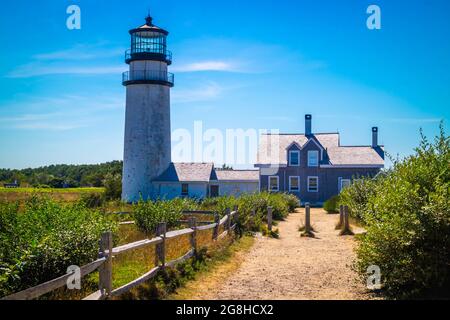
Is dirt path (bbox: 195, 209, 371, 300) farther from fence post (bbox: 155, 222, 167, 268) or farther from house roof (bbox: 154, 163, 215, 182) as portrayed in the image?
house roof (bbox: 154, 163, 215, 182)

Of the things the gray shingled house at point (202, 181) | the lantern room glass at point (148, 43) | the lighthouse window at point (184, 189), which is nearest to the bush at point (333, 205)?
the gray shingled house at point (202, 181)

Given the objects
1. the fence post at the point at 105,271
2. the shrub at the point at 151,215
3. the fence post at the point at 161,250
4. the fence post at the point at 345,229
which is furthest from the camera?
the fence post at the point at 345,229

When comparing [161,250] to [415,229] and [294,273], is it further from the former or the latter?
[415,229]

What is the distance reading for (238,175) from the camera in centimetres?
4641

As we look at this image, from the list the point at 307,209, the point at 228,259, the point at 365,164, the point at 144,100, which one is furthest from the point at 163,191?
the point at 228,259

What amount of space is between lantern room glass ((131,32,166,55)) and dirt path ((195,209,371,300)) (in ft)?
79.3

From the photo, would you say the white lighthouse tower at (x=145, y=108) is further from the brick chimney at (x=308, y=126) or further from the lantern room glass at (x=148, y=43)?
the brick chimney at (x=308, y=126)

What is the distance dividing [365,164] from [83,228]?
36161mm

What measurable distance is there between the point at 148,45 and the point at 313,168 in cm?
1640

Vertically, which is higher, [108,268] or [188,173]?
[188,173]

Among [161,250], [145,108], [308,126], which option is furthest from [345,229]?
[308,126]

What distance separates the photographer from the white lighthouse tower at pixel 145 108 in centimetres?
4056

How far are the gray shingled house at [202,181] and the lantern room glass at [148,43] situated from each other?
957cm

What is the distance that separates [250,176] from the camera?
46031 millimetres
